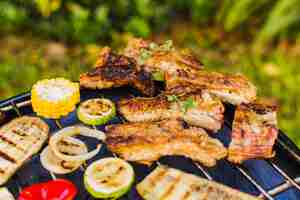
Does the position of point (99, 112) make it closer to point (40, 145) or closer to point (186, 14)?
point (40, 145)

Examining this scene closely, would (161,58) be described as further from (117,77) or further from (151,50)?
(117,77)

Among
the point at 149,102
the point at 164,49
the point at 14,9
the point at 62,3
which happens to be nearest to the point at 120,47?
the point at 62,3

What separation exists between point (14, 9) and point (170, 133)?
4.31 metres

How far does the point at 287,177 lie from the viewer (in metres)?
3.52

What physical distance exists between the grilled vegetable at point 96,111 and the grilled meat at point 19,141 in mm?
284

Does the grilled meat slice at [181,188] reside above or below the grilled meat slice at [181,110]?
below

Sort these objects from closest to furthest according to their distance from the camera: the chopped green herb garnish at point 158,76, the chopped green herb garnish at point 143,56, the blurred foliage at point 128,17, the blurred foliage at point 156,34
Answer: the chopped green herb garnish at point 158,76 → the chopped green herb garnish at point 143,56 → the blurred foliage at point 156,34 → the blurred foliage at point 128,17

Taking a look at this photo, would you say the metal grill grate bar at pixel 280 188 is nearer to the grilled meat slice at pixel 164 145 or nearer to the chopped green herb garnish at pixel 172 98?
the grilled meat slice at pixel 164 145

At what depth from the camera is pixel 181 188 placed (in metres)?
3.35

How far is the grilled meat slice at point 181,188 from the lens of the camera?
3283 millimetres

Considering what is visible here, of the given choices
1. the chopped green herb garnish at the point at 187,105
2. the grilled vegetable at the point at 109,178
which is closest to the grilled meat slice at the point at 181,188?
the grilled vegetable at the point at 109,178

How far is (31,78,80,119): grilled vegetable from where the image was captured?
3875mm

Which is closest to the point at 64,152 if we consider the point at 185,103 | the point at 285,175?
the point at 185,103

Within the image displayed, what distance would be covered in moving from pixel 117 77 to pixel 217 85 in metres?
0.80
